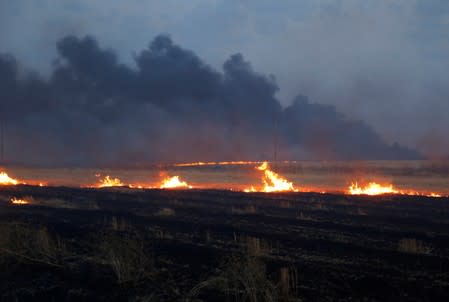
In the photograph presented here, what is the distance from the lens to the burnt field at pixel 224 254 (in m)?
11.0

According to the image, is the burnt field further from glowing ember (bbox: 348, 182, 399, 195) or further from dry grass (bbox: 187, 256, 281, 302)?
glowing ember (bbox: 348, 182, 399, 195)

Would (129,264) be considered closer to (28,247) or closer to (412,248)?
(28,247)

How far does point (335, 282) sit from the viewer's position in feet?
39.0

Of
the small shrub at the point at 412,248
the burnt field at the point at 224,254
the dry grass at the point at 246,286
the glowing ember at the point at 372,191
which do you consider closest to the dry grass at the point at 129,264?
the burnt field at the point at 224,254

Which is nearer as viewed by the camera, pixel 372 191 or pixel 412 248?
pixel 412 248

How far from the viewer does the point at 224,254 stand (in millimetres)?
14789

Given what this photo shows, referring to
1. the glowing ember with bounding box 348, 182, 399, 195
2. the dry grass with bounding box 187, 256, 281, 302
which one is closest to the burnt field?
the dry grass with bounding box 187, 256, 281, 302

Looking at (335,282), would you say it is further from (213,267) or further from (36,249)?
(36,249)

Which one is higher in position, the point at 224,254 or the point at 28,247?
the point at 28,247

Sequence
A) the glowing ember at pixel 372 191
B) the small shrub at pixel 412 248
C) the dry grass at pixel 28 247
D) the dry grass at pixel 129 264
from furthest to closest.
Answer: the glowing ember at pixel 372 191, the small shrub at pixel 412 248, the dry grass at pixel 28 247, the dry grass at pixel 129 264

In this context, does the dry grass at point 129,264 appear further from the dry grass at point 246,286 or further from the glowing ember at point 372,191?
the glowing ember at point 372,191

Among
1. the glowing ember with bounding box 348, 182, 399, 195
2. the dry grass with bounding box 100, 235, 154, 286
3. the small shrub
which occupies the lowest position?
the small shrub

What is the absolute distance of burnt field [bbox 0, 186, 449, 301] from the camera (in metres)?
11.0

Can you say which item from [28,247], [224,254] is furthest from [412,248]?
[28,247]
